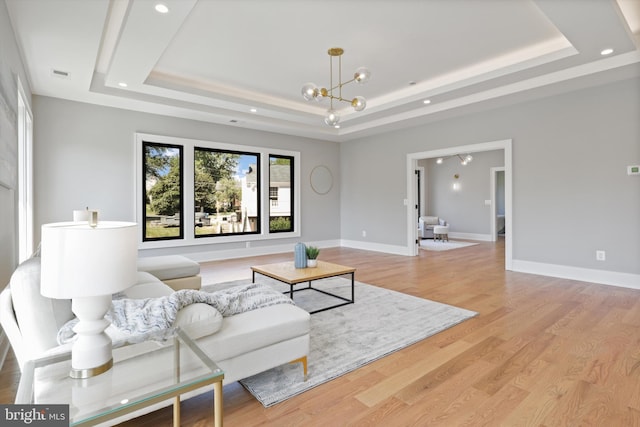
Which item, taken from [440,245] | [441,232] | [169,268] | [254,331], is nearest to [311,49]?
[169,268]

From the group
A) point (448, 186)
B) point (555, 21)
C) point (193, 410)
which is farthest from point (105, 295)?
point (448, 186)

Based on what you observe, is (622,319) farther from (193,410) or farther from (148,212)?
(148,212)

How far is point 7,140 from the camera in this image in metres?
2.53

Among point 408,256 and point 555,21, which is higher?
point 555,21

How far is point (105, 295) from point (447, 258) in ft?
20.8

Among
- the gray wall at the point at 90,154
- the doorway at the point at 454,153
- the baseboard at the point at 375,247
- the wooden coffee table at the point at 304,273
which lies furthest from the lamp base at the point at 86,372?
the baseboard at the point at 375,247

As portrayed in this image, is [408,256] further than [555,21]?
Yes

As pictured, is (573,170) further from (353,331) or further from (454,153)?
(353,331)

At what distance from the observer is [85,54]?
3463 mm

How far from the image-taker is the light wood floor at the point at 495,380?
1730 millimetres

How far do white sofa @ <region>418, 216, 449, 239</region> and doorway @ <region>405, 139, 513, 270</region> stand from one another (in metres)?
3.05

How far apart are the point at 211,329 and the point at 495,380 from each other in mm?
1772

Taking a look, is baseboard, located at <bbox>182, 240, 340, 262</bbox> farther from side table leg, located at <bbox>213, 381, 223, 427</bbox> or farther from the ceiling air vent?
side table leg, located at <bbox>213, 381, 223, 427</bbox>

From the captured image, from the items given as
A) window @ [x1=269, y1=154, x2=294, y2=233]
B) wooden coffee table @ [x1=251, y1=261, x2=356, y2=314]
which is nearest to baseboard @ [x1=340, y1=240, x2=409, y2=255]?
window @ [x1=269, y1=154, x2=294, y2=233]
